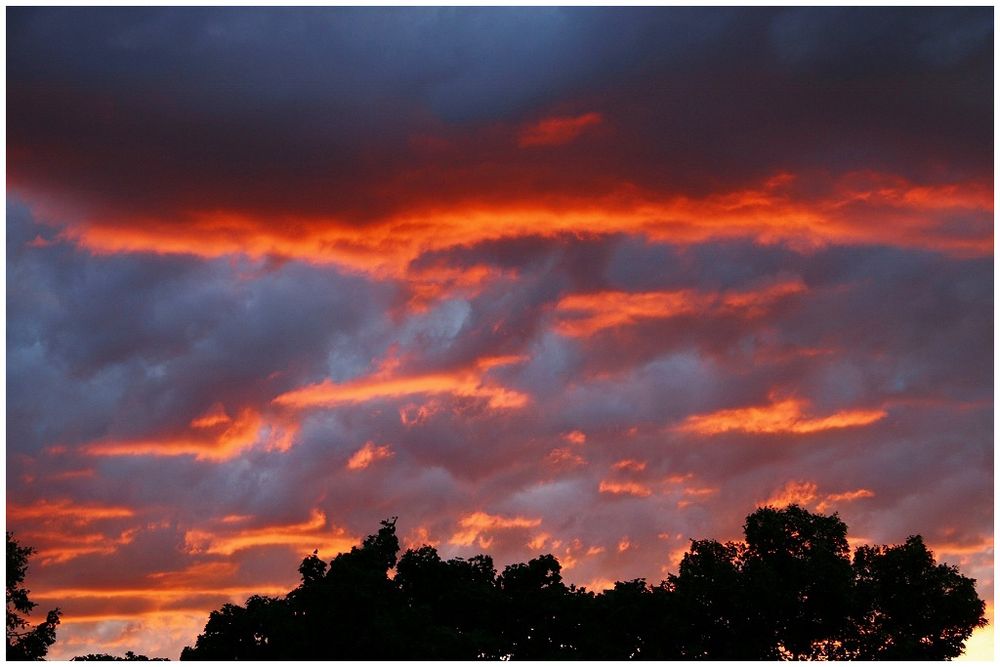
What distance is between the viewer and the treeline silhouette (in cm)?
6272

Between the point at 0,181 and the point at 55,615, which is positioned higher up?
the point at 0,181

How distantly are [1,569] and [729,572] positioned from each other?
123ft

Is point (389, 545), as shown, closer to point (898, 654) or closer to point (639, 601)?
point (639, 601)

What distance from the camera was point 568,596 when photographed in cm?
6575

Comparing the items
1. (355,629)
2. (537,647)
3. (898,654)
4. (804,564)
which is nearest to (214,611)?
(355,629)

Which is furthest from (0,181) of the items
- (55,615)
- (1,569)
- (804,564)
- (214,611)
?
(804,564)

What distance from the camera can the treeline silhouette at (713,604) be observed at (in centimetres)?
6272

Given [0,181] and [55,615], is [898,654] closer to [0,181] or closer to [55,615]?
[55,615]

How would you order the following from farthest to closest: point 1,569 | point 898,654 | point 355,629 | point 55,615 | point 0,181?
point 898,654 < point 355,629 < point 55,615 < point 1,569 < point 0,181

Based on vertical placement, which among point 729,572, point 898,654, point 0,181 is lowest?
point 898,654

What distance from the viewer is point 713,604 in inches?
2515

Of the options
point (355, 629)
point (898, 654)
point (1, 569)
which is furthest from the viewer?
point (898, 654)

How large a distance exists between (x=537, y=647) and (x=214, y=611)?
57.1 feet

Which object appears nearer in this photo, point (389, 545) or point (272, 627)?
point (272, 627)
